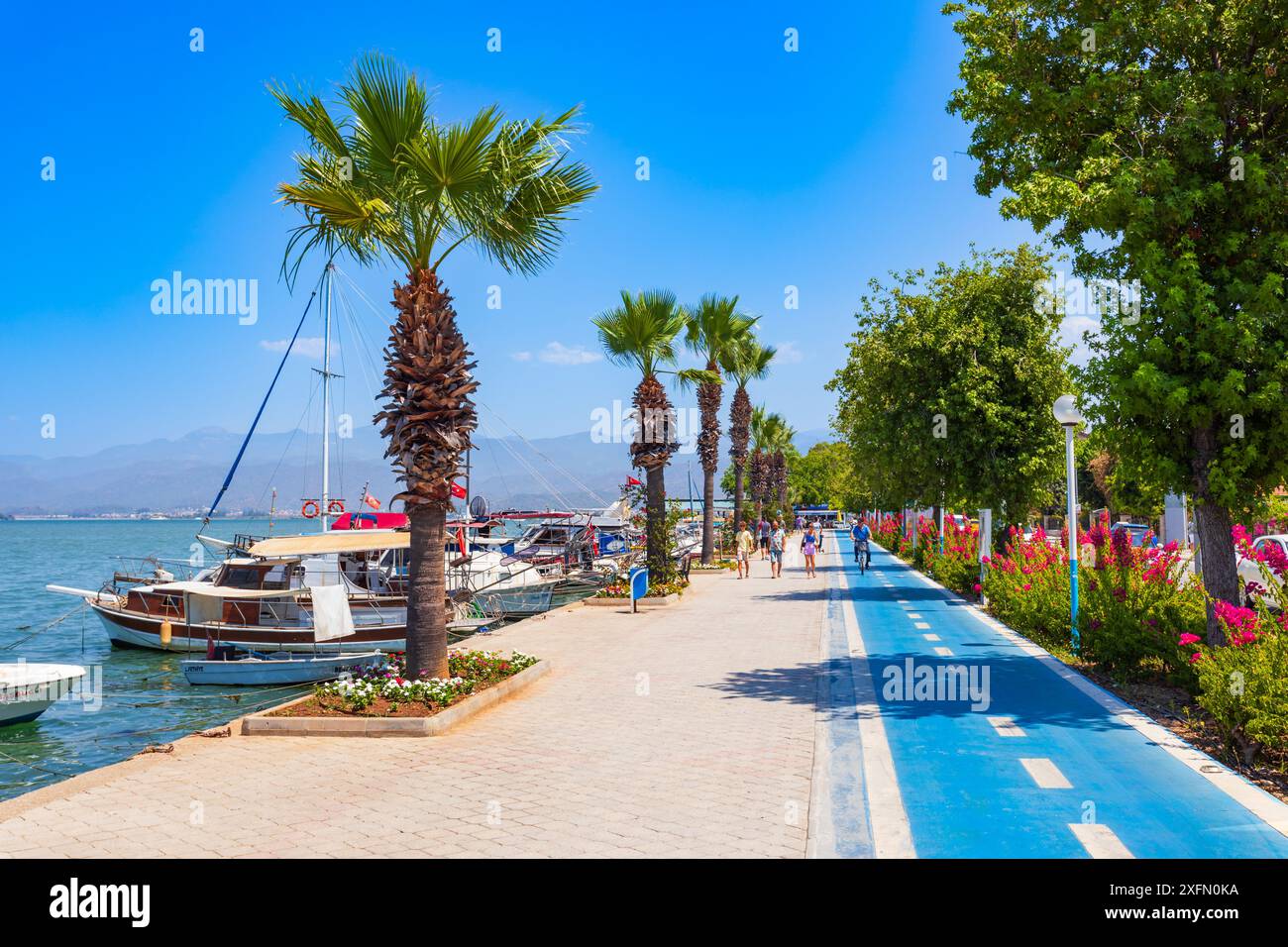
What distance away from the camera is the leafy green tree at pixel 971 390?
67.2 ft

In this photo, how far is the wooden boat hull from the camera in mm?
19094

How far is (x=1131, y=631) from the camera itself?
10.7m

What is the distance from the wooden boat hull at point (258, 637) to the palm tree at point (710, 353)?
16.3m

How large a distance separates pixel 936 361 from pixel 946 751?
606 inches

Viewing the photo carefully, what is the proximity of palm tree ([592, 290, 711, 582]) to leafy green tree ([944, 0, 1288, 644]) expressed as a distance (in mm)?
14312

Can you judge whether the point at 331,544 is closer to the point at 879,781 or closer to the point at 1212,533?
the point at 879,781

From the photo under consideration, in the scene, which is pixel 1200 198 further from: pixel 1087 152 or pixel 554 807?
pixel 554 807

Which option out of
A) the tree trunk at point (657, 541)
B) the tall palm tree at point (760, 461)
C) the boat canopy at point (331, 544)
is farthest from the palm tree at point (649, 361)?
the tall palm tree at point (760, 461)

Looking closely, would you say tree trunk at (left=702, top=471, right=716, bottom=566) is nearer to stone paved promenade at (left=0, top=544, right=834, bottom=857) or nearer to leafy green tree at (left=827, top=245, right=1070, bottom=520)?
leafy green tree at (left=827, top=245, right=1070, bottom=520)

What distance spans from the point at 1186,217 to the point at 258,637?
18961mm

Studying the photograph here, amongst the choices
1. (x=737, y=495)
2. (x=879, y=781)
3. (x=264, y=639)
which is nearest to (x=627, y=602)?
(x=264, y=639)

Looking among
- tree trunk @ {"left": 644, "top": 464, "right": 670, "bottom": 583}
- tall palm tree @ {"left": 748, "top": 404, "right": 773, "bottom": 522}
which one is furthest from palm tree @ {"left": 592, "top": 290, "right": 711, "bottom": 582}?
tall palm tree @ {"left": 748, "top": 404, "right": 773, "bottom": 522}

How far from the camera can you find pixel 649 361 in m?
25.1
